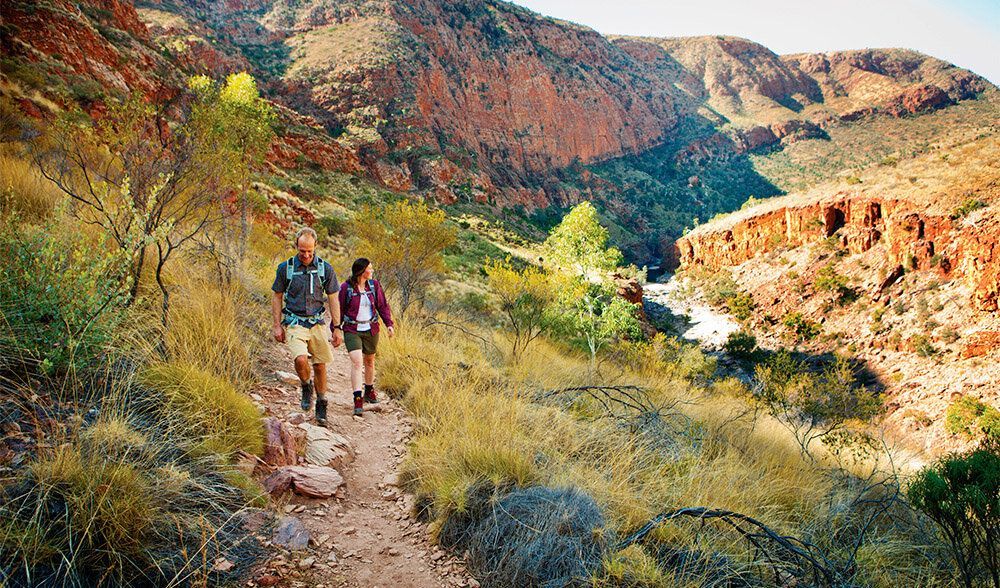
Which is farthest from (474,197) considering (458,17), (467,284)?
(458,17)

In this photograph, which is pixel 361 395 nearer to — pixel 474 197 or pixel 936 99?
pixel 474 197

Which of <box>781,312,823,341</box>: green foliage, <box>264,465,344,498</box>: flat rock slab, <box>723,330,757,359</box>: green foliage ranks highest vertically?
<box>264,465,344,498</box>: flat rock slab

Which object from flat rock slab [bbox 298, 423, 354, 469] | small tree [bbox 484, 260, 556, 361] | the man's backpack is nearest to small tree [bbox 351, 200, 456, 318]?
small tree [bbox 484, 260, 556, 361]

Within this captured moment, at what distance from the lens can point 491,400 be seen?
161 inches

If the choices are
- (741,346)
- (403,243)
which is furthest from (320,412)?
(741,346)

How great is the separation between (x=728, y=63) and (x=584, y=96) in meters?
58.4

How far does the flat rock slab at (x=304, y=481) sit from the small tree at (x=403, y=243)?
10279 millimetres

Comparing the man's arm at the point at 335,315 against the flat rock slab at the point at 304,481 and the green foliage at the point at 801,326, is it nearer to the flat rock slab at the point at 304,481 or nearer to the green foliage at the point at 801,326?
the flat rock slab at the point at 304,481

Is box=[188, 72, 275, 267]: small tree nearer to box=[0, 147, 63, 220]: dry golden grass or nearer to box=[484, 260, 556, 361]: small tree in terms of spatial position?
box=[0, 147, 63, 220]: dry golden grass

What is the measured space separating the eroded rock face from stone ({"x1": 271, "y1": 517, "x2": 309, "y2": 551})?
34134 mm

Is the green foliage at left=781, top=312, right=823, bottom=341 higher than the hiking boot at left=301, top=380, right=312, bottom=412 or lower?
lower

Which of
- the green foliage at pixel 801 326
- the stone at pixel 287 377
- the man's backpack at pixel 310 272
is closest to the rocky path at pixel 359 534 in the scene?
the stone at pixel 287 377

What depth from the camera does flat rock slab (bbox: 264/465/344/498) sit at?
2730mm

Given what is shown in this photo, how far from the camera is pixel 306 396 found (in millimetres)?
3984
